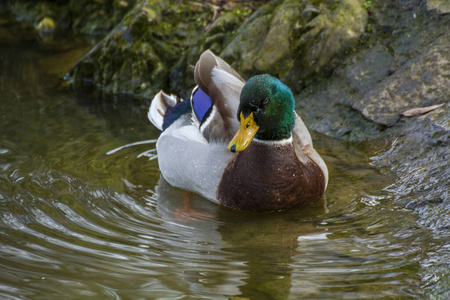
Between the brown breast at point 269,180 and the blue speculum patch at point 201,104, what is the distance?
64 cm

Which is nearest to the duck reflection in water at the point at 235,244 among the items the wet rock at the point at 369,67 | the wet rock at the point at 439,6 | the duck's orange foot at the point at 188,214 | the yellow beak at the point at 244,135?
the duck's orange foot at the point at 188,214

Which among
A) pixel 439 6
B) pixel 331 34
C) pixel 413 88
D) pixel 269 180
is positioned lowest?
pixel 269 180

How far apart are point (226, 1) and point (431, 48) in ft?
9.75

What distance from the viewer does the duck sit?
4246 millimetres

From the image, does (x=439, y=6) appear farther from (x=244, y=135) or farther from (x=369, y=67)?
(x=244, y=135)

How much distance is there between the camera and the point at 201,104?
200 inches

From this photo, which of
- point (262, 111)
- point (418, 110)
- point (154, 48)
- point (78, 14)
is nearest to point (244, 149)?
point (262, 111)

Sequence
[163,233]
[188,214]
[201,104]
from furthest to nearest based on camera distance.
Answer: [201,104], [188,214], [163,233]

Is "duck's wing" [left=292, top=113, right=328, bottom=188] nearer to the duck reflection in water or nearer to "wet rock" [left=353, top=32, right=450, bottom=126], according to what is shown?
the duck reflection in water

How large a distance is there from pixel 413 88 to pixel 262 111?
1.98 m

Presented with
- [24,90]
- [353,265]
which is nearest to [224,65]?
[353,265]

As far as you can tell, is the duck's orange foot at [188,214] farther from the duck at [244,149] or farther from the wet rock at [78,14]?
the wet rock at [78,14]

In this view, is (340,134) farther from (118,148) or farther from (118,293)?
(118,293)

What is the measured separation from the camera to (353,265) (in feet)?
11.1
